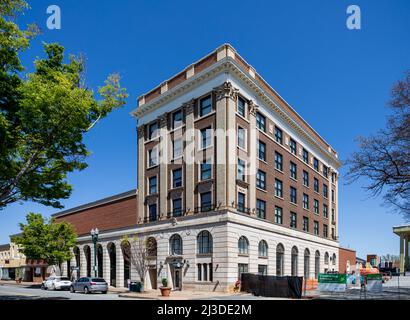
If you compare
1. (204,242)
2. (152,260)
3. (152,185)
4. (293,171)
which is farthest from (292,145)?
(152,260)

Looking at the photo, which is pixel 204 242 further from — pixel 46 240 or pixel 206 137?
pixel 46 240

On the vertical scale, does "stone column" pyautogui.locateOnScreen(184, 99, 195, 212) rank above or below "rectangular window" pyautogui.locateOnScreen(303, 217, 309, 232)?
above

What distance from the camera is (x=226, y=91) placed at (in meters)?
38.2

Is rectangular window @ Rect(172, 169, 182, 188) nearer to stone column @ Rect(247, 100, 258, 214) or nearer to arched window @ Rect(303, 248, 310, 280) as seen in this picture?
stone column @ Rect(247, 100, 258, 214)

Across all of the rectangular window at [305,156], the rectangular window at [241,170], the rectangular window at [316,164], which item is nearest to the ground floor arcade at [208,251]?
the rectangular window at [241,170]

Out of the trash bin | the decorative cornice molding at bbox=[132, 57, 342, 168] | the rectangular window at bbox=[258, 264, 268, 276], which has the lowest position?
the trash bin

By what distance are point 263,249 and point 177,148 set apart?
13.7m

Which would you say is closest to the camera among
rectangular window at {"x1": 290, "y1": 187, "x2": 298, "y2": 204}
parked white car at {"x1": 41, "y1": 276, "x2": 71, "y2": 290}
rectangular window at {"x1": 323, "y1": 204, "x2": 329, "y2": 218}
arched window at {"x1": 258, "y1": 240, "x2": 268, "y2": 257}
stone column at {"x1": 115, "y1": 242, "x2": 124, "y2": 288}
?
arched window at {"x1": 258, "y1": 240, "x2": 268, "y2": 257}

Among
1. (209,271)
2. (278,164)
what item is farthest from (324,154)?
(209,271)

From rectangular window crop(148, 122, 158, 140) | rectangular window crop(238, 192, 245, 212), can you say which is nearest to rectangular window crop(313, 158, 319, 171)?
rectangular window crop(238, 192, 245, 212)

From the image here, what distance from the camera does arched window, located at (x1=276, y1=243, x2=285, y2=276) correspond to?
45.8m

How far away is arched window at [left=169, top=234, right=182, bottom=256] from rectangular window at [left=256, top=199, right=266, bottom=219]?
8.31 meters

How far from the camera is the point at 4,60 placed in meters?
19.2

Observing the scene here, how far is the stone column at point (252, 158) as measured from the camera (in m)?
40.8
